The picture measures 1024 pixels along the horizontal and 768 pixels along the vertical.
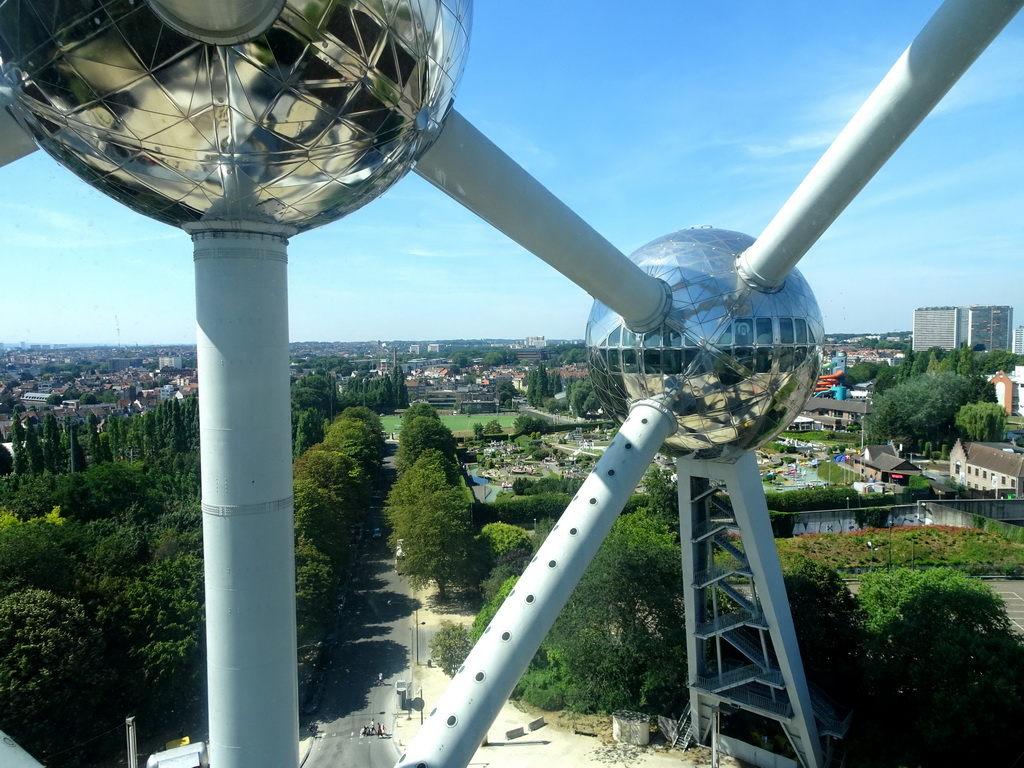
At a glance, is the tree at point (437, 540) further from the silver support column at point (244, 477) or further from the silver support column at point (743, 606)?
the silver support column at point (244, 477)

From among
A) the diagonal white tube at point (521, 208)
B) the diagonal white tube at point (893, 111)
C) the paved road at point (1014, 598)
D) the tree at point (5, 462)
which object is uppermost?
the diagonal white tube at point (893, 111)

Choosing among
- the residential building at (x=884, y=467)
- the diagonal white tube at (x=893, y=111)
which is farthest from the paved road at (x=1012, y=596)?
the diagonal white tube at (x=893, y=111)

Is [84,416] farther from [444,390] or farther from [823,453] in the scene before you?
[823,453]

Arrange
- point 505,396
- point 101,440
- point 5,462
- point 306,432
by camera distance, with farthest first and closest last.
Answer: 1. point 505,396
2. point 306,432
3. point 5,462
4. point 101,440

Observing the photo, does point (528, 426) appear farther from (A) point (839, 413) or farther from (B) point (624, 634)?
(B) point (624, 634)

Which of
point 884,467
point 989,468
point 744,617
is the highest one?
point 744,617

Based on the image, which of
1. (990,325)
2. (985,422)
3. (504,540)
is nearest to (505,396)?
(985,422)

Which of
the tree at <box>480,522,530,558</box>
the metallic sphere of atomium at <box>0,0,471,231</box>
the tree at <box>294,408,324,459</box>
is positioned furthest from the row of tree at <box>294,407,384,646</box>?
the metallic sphere of atomium at <box>0,0,471,231</box>
